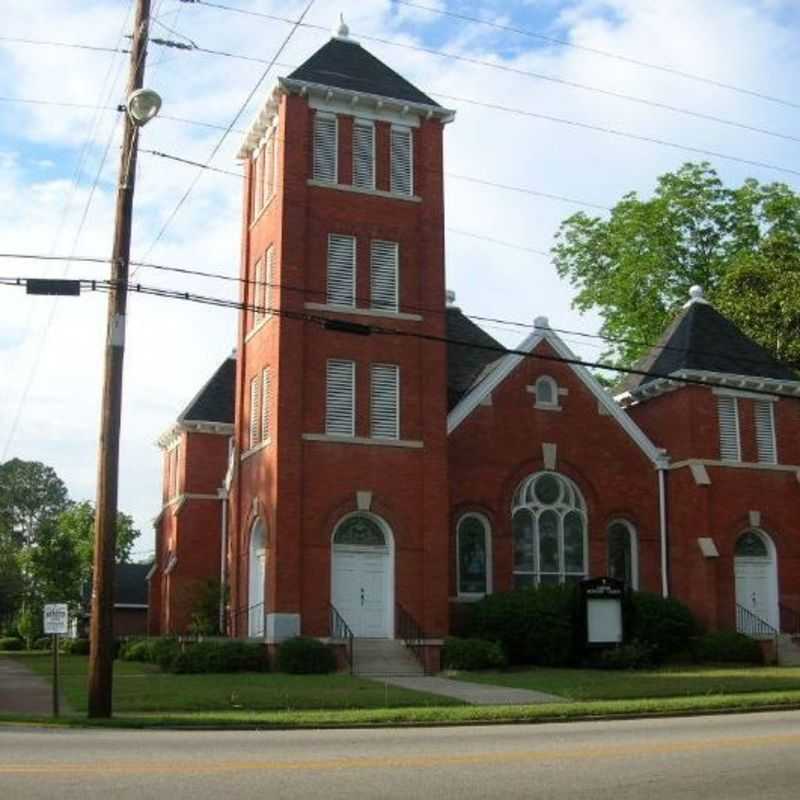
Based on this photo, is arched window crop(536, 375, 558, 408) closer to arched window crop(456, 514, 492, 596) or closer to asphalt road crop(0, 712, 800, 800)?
arched window crop(456, 514, 492, 596)

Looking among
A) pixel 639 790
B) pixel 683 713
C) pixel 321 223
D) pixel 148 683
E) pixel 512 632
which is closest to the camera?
pixel 639 790

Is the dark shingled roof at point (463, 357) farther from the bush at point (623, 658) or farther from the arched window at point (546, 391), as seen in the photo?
the bush at point (623, 658)

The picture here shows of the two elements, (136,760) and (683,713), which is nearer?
(136,760)

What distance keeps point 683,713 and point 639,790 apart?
339 inches

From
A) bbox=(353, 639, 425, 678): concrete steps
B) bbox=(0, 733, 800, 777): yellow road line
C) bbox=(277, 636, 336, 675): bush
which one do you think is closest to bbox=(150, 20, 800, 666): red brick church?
bbox=(353, 639, 425, 678): concrete steps

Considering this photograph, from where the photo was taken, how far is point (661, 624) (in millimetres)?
30703

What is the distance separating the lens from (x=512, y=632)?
29031mm

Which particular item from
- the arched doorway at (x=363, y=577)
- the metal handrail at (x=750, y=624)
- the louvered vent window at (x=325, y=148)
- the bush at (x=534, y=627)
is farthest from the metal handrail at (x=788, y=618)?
the louvered vent window at (x=325, y=148)

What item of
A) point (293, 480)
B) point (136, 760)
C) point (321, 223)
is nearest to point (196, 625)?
point (293, 480)

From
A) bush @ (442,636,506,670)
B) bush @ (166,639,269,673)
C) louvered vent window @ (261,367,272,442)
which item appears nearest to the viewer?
bush @ (166,639,269,673)

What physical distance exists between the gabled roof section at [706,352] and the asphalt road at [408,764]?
20.8m

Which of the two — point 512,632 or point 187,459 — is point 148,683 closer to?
point 512,632

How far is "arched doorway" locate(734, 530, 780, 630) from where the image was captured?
3416 centimetres

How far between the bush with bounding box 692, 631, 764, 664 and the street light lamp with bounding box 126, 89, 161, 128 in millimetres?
20679
